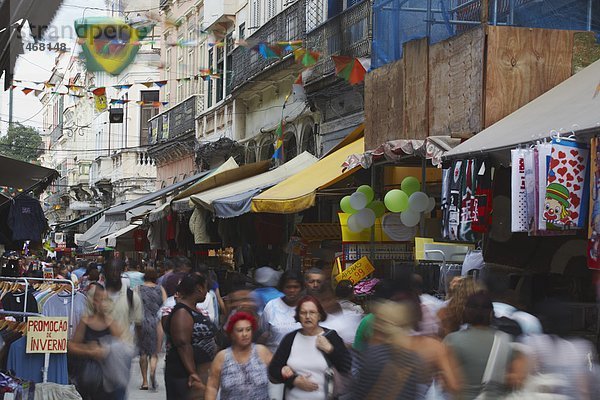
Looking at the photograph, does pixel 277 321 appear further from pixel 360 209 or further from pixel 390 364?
pixel 360 209

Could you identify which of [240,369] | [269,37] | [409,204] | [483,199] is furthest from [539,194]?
[269,37]

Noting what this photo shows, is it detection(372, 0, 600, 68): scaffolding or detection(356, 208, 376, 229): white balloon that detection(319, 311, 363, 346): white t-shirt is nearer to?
detection(356, 208, 376, 229): white balloon

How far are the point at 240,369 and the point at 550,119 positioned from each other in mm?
4139

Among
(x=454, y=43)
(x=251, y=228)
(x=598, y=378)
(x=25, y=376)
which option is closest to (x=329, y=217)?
(x=251, y=228)

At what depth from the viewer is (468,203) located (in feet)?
34.7

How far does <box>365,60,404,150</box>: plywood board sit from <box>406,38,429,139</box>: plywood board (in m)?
0.17

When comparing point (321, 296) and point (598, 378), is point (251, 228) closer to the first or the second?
point (321, 296)

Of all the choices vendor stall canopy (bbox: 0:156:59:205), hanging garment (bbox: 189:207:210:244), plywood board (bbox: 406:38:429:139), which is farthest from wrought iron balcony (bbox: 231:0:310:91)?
plywood board (bbox: 406:38:429:139)

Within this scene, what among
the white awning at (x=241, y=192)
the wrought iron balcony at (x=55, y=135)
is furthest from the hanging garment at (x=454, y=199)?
the wrought iron balcony at (x=55, y=135)

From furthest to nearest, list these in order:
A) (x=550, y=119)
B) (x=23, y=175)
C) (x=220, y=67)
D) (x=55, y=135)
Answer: (x=55, y=135) < (x=220, y=67) < (x=23, y=175) < (x=550, y=119)

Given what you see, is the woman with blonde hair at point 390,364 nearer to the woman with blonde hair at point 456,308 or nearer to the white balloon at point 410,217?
the woman with blonde hair at point 456,308

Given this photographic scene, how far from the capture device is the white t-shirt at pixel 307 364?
23.5ft

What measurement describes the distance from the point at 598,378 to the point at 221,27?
25.1 meters

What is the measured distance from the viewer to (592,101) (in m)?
9.46
